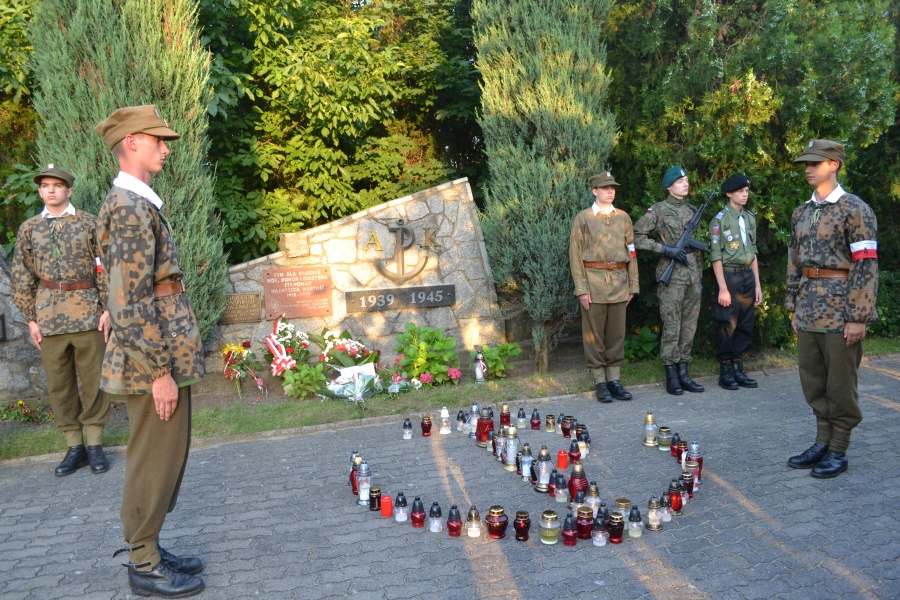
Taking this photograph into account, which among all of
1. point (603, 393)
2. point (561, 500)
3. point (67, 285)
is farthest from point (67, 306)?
point (603, 393)

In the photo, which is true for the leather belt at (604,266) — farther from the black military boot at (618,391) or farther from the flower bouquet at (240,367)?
the flower bouquet at (240,367)

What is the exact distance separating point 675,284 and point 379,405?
3388 mm

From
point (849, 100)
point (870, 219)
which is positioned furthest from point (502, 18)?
point (870, 219)

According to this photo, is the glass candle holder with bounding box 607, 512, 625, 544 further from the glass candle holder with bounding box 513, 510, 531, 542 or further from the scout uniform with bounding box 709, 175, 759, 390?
the scout uniform with bounding box 709, 175, 759, 390

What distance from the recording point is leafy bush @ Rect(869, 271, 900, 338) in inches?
397

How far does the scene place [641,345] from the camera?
28.1 ft

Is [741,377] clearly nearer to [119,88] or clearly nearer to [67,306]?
[67,306]

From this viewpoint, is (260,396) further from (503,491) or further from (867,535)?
(867,535)

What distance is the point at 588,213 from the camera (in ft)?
22.7

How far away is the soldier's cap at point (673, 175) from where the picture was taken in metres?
7.03

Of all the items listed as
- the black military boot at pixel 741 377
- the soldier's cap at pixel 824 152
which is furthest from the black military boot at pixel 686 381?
the soldier's cap at pixel 824 152

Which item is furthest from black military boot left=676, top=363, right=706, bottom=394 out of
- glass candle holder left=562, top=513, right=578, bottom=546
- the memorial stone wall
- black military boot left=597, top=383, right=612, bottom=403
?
glass candle holder left=562, top=513, right=578, bottom=546

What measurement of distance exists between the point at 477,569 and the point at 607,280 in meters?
3.97

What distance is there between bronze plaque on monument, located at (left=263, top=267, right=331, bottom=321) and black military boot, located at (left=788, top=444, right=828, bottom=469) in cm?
530
